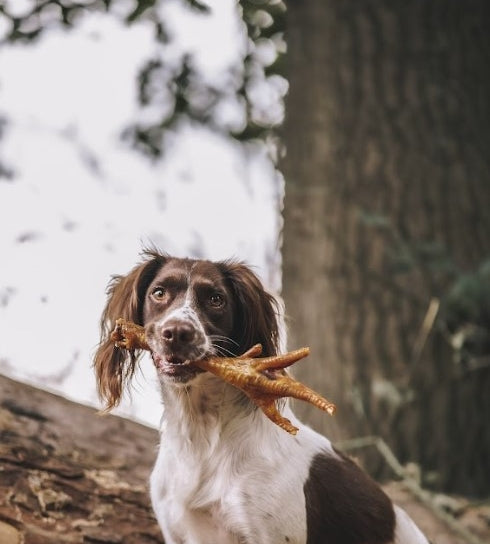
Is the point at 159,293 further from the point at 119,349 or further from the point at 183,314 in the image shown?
the point at 119,349

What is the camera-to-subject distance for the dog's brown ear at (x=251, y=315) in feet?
10.4

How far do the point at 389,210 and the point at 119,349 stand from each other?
3016 mm

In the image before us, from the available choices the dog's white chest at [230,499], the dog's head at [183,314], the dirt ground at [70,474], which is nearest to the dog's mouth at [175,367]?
the dog's head at [183,314]

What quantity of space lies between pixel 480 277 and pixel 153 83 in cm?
284

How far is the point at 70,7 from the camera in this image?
18.5ft

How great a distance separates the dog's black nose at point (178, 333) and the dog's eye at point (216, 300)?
24cm

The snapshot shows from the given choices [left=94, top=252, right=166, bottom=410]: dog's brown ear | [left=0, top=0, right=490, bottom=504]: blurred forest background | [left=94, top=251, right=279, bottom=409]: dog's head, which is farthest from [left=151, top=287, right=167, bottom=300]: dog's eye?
[left=0, top=0, right=490, bottom=504]: blurred forest background

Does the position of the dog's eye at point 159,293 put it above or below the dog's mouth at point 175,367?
above

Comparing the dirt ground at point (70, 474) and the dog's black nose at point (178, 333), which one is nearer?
the dog's black nose at point (178, 333)

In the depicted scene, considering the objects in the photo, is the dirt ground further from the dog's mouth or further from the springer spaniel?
the dog's mouth

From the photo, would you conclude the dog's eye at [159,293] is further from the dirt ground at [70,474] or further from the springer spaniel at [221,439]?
the dirt ground at [70,474]

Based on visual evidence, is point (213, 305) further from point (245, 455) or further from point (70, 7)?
point (70, 7)

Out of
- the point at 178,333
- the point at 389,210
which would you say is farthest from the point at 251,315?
the point at 389,210

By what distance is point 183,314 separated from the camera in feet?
9.45
